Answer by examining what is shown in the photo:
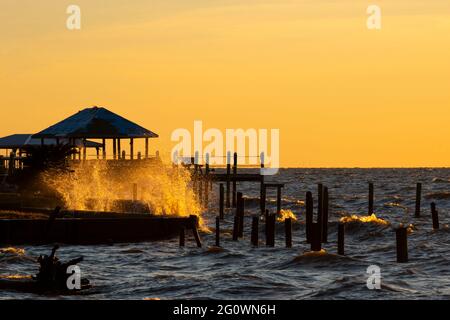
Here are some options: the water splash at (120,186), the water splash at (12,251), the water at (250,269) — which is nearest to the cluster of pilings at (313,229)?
the water at (250,269)

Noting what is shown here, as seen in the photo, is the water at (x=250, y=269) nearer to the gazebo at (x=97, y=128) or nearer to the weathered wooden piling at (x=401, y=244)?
the weathered wooden piling at (x=401, y=244)

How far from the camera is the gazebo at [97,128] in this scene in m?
68.3

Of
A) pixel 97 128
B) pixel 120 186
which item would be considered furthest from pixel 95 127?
pixel 120 186

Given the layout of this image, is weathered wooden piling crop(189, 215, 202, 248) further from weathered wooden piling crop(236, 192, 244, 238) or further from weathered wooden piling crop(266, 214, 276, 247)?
weathered wooden piling crop(236, 192, 244, 238)

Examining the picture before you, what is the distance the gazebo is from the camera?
68.3 m

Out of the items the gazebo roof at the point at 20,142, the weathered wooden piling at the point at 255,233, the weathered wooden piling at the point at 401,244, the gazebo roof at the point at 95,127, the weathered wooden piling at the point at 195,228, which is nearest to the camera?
the weathered wooden piling at the point at 401,244

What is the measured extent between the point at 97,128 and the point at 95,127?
0.14m

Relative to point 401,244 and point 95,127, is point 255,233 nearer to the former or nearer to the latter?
point 401,244

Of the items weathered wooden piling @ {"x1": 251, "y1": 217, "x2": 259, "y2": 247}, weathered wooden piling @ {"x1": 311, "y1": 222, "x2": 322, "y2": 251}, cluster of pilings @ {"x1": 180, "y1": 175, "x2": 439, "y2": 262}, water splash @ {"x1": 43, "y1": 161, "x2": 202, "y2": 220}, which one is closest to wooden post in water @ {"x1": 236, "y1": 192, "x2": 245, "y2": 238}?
cluster of pilings @ {"x1": 180, "y1": 175, "x2": 439, "y2": 262}

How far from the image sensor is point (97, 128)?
68.4 meters

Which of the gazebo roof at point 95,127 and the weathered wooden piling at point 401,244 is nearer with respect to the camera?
the weathered wooden piling at point 401,244

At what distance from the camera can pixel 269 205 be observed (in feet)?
320

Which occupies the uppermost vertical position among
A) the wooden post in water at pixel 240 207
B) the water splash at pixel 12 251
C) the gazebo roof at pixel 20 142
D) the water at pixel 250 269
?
the gazebo roof at pixel 20 142
